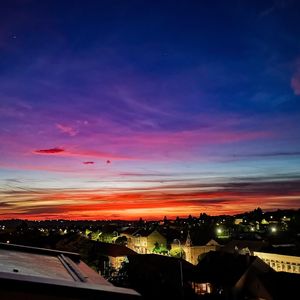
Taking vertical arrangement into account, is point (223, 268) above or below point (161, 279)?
below

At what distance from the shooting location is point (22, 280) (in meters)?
3.82

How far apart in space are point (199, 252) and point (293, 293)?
4069 cm

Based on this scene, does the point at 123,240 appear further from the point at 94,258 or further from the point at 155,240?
the point at 94,258

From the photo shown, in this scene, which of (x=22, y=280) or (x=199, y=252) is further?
(x=199, y=252)

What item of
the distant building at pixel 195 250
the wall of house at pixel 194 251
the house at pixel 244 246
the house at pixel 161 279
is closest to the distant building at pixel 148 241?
the distant building at pixel 195 250

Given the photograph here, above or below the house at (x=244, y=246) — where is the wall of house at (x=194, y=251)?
below

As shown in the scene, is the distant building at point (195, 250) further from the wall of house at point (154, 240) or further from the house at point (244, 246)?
the wall of house at point (154, 240)

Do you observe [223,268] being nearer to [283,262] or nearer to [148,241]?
[283,262]

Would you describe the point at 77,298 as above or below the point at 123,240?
above

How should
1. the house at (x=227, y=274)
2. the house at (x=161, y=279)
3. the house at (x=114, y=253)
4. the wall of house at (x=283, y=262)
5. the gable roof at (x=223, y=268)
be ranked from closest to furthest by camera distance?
the house at (x=161, y=279), the house at (x=227, y=274), the gable roof at (x=223, y=268), the wall of house at (x=283, y=262), the house at (x=114, y=253)

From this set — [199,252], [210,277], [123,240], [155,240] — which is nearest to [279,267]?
[210,277]

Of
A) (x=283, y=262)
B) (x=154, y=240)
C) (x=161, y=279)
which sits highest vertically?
(x=161, y=279)

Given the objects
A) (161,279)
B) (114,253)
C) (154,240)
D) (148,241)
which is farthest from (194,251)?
(161,279)

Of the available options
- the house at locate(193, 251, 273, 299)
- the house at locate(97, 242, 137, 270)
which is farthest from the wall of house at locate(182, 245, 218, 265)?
the house at locate(193, 251, 273, 299)
